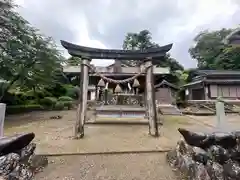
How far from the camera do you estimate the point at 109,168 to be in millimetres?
3043

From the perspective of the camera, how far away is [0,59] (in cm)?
779

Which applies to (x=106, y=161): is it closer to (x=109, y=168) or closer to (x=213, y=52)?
(x=109, y=168)

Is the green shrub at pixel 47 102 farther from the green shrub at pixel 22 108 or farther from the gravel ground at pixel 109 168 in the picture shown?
the gravel ground at pixel 109 168

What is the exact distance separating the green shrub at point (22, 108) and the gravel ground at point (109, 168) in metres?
11.6

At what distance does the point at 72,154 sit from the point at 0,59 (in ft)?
22.1

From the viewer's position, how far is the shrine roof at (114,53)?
17.8 feet

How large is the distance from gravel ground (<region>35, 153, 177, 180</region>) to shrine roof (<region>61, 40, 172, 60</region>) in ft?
10.7

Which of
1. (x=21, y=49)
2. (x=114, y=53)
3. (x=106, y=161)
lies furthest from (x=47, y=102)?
(x=106, y=161)

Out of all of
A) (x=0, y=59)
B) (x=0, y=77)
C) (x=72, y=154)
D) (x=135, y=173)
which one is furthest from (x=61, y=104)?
(x=135, y=173)

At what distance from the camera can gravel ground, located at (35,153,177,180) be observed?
9.15 feet

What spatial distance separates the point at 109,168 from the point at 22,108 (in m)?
13.2

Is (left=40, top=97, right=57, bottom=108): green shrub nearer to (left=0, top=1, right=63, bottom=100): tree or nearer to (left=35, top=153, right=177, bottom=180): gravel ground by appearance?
(left=0, top=1, right=63, bottom=100): tree

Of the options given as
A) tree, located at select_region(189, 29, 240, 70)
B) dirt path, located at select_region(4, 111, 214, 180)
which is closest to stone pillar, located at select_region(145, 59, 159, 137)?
dirt path, located at select_region(4, 111, 214, 180)

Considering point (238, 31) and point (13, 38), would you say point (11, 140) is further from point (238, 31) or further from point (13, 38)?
point (13, 38)
